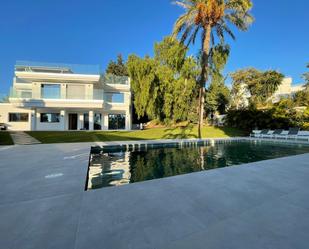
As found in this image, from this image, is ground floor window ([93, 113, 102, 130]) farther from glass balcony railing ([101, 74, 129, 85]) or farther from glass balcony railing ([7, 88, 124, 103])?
glass balcony railing ([101, 74, 129, 85])

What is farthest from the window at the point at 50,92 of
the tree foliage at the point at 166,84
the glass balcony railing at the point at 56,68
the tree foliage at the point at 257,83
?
the tree foliage at the point at 257,83

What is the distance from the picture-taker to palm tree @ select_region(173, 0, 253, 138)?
52.5 ft

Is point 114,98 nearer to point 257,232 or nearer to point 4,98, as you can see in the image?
point 4,98

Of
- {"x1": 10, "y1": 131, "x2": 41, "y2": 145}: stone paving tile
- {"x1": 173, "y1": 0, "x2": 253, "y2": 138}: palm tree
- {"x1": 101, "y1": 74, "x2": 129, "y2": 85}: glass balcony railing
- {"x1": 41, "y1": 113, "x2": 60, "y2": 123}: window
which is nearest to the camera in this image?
{"x1": 10, "y1": 131, "x2": 41, "y2": 145}: stone paving tile

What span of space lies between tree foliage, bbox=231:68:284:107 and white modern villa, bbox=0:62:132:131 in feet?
64.2

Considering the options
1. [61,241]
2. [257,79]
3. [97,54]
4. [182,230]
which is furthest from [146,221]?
[97,54]

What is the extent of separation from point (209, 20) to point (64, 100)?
17.6 metres

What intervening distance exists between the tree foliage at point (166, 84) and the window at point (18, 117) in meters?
14.9

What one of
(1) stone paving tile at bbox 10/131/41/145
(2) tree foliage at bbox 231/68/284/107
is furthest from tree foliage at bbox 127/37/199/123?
(2) tree foliage at bbox 231/68/284/107

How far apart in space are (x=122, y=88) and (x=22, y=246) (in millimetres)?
23971

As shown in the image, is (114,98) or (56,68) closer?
(56,68)

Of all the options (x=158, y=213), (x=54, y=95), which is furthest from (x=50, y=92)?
(x=158, y=213)

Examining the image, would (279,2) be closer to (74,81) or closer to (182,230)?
(74,81)

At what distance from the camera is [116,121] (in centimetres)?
2558
